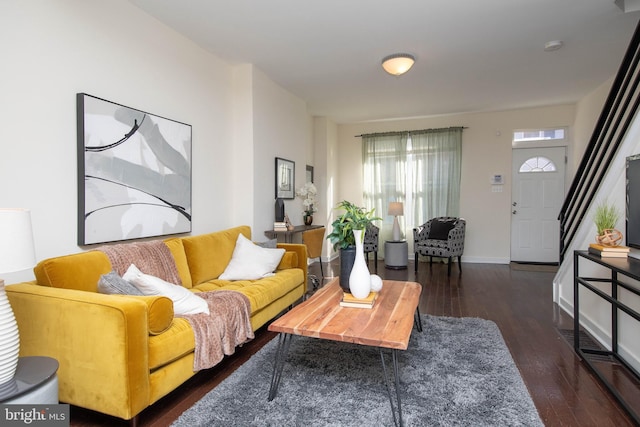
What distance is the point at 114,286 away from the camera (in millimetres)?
1865

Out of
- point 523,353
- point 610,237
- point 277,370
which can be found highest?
point 610,237

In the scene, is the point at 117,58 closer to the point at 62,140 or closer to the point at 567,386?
the point at 62,140

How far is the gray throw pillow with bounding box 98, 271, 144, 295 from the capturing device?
73.0 inches

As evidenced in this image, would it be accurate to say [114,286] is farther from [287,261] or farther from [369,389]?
[287,261]

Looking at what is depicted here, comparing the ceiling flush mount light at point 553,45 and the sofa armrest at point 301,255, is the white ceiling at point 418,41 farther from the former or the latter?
the sofa armrest at point 301,255

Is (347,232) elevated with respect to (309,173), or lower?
lower

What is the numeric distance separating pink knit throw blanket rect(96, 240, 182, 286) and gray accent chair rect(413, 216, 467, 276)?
3.83 meters

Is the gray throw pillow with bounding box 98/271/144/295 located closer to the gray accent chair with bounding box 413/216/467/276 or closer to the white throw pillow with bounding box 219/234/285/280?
the white throw pillow with bounding box 219/234/285/280

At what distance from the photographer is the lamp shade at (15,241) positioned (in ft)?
4.22

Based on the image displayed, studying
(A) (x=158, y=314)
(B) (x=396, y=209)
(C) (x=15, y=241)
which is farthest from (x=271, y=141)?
(C) (x=15, y=241)

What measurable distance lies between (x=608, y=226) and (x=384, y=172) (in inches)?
168

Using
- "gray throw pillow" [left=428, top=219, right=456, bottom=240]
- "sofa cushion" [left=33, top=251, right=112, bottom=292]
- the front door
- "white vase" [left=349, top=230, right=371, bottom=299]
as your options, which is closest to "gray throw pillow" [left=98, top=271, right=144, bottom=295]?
"sofa cushion" [left=33, top=251, right=112, bottom=292]

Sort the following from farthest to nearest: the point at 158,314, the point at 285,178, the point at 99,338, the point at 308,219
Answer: the point at 308,219
the point at 285,178
the point at 158,314
the point at 99,338

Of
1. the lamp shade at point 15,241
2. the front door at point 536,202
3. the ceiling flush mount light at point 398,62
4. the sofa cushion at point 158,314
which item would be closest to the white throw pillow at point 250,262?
the sofa cushion at point 158,314
